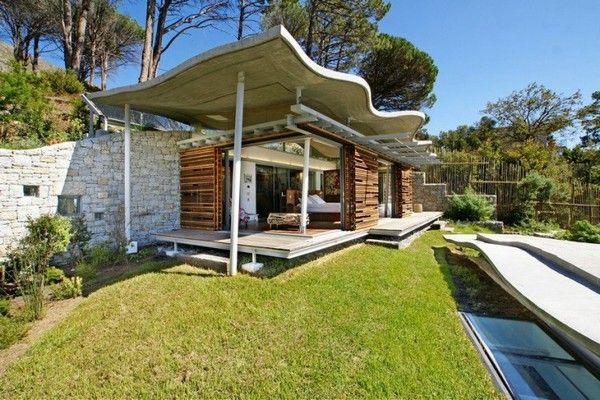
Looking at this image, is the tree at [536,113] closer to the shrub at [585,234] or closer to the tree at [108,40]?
the shrub at [585,234]

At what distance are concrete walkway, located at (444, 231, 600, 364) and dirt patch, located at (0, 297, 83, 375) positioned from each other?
666 cm

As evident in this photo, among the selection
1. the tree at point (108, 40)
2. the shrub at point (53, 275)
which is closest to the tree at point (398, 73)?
the tree at point (108, 40)

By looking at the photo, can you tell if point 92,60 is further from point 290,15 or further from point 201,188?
point 201,188

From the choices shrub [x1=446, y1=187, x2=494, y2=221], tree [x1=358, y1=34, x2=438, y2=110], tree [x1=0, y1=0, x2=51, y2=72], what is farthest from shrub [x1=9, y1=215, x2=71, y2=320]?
tree [x1=358, y1=34, x2=438, y2=110]

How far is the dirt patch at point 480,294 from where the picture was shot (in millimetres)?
5074

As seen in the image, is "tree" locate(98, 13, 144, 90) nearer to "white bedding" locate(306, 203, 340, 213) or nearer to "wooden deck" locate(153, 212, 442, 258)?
"wooden deck" locate(153, 212, 442, 258)

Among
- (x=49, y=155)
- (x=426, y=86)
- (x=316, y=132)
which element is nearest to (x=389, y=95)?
(x=426, y=86)

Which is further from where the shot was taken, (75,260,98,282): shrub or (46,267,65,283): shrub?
(75,260,98,282): shrub

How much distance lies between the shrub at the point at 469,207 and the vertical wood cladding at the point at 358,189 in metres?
7.61

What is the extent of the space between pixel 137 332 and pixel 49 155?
19.0 feet

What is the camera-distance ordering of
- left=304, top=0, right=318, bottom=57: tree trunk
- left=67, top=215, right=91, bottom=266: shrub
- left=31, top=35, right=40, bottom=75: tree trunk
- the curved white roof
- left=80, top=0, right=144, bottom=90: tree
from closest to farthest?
the curved white roof < left=67, top=215, right=91, bottom=266: shrub < left=304, top=0, right=318, bottom=57: tree trunk < left=80, top=0, right=144, bottom=90: tree < left=31, top=35, right=40, bottom=75: tree trunk

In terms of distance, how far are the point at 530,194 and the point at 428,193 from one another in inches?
177

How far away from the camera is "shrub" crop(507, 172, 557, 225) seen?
13.5m

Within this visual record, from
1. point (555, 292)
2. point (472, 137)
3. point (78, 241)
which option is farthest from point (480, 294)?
point (472, 137)
